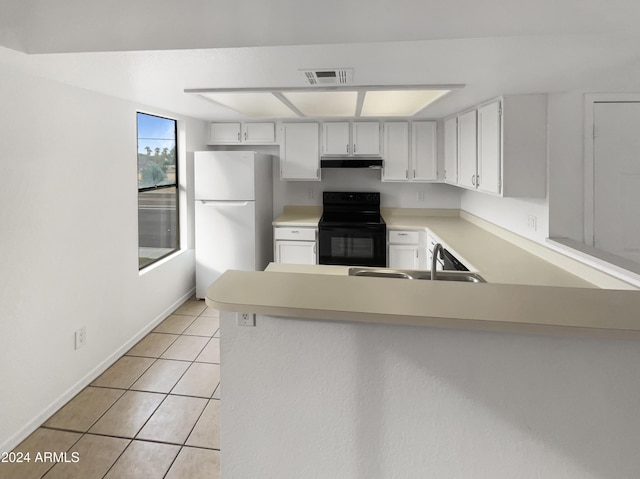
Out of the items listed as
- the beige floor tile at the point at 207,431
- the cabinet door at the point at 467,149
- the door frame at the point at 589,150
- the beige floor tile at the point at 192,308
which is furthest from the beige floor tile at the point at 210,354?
the door frame at the point at 589,150

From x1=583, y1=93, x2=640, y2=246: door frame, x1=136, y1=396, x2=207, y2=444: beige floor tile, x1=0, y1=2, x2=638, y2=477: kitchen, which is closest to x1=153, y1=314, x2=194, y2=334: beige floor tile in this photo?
x1=0, y1=2, x2=638, y2=477: kitchen

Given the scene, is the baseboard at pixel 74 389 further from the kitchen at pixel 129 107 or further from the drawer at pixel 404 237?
the drawer at pixel 404 237

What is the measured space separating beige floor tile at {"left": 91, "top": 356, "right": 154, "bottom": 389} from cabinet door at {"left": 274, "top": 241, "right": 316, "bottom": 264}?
1.79 meters

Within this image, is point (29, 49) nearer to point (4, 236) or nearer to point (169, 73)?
point (169, 73)

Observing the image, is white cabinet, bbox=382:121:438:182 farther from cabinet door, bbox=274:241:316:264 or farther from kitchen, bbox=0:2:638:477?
cabinet door, bbox=274:241:316:264

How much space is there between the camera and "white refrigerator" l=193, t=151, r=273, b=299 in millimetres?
4078

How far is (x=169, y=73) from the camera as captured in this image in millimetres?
2100

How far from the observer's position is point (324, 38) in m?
1.52

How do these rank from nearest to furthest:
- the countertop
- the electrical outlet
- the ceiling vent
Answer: the countertop
the electrical outlet
the ceiling vent

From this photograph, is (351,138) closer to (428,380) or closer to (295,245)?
(295,245)

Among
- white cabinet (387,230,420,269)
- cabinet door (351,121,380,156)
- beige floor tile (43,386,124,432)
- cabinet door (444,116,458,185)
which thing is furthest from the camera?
cabinet door (351,121,380,156)

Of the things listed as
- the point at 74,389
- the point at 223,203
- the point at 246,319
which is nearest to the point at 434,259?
the point at 246,319

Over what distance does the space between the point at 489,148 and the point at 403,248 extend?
1.52 meters

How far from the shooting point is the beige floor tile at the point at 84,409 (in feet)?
7.32
